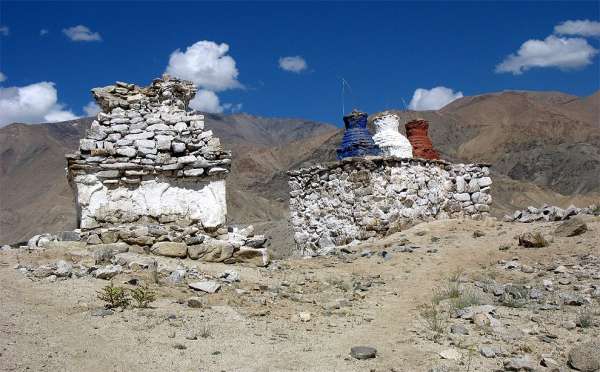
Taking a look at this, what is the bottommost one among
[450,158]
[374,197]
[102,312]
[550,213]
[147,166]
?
[102,312]

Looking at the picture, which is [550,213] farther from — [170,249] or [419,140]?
[170,249]

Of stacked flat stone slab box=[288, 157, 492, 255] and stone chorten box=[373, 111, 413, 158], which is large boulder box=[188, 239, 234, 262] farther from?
stone chorten box=[373, 111, 413, 158]

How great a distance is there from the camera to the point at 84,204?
25.3ft

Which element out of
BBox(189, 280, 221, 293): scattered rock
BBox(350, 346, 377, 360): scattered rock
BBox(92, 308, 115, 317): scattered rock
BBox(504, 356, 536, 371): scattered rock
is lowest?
BBox(504, 356, 536, 371): scattered rock

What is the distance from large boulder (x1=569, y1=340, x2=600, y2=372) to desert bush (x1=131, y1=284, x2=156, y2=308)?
→ 12.3 feet

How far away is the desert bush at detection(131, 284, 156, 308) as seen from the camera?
5.43 meters

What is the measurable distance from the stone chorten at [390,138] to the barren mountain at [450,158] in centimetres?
2477

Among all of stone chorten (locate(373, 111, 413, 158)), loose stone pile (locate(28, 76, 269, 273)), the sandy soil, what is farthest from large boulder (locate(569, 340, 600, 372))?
stone chorten (locate(373, 111, 413, 158))

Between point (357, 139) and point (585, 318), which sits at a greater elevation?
point (357, 139)

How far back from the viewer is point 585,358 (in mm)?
4504

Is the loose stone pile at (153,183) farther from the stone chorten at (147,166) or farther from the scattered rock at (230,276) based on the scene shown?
the scattered rock at (230,276)

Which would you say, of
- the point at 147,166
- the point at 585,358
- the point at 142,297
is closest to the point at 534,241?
the point at 585,358

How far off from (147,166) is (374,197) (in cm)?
653

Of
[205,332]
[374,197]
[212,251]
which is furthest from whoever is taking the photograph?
[374,197]
